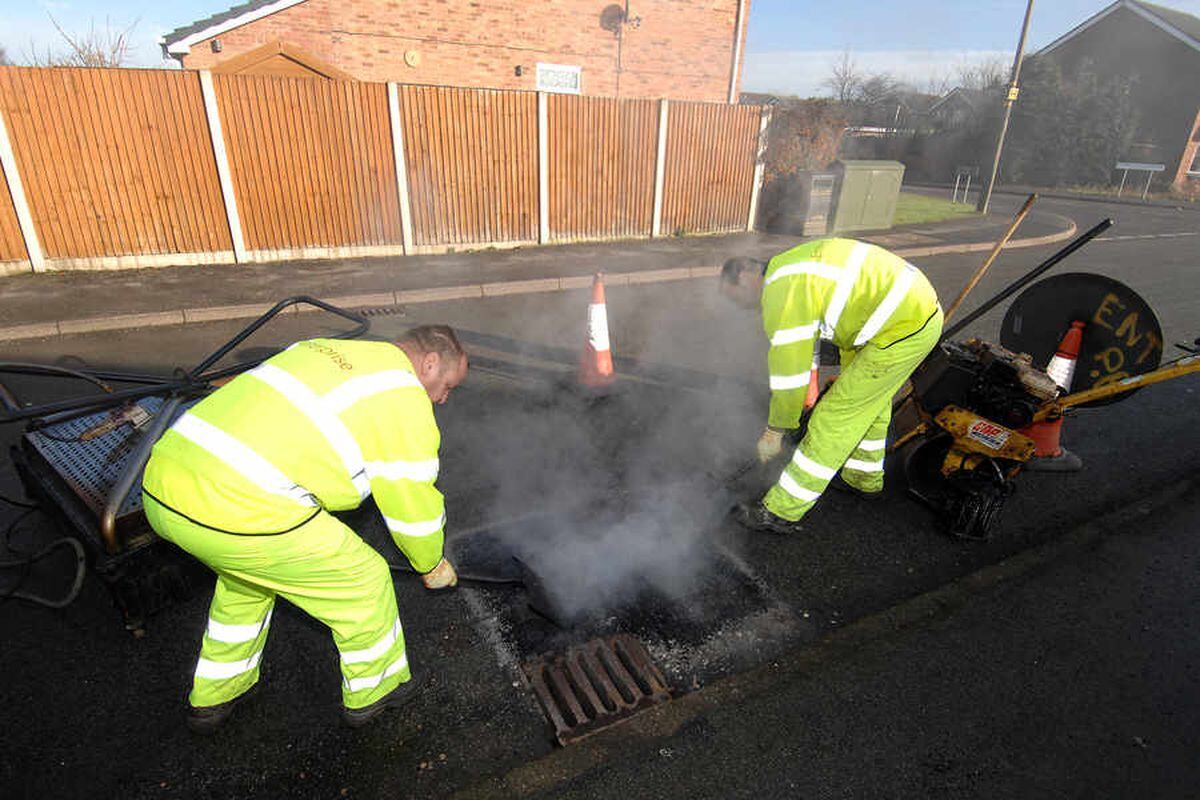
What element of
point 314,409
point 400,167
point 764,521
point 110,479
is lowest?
point 764,521

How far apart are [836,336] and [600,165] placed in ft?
27.3

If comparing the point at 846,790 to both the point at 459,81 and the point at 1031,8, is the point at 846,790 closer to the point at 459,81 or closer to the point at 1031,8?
the point at 459,81

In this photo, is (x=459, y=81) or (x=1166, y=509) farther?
(x=459, y=81)

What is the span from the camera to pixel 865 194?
12703 mm

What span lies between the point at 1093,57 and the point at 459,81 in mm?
30357

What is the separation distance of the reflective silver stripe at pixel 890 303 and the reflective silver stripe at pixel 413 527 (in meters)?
2.19

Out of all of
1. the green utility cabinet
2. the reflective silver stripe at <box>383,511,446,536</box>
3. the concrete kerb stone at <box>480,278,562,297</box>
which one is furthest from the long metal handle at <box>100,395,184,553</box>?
the green utility cabinet

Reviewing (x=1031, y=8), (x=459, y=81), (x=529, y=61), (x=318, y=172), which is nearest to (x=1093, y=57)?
(x=1031, y=8)

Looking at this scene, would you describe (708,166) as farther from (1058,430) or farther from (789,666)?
(789,666)

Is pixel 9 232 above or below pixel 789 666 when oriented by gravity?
above

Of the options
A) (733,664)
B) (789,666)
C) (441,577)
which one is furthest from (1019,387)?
(441,577)

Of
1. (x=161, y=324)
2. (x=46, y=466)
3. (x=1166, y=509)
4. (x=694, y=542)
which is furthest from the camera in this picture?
(x=161, y=324)

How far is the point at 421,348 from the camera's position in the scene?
82.8 inches

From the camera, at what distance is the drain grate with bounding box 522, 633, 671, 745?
232 centimetres
